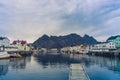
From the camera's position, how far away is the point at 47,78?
42594mm

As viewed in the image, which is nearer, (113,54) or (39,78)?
(39,78)

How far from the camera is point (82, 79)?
119ft

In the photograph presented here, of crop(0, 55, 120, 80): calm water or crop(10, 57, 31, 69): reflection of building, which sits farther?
crop(10, 57, 31, 69): reflection of building

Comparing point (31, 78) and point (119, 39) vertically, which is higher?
point (119, 39)

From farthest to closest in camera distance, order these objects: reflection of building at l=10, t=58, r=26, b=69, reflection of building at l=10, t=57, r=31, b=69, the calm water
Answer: reflection of building at l=10, t=57, r=31, b=69
reflection of building at l=10, t=58, r=26, b=69
the calm water

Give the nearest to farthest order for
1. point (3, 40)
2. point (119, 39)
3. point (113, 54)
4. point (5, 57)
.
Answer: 1. point (5, 57)
2. point (113, 54)
3. point (119, 39)
4. point (3, 40)

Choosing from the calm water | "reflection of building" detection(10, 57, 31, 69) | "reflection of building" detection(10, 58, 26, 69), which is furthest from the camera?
"reflection of building" detection(10, 57, 31, 69)

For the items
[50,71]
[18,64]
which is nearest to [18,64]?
[18,64]

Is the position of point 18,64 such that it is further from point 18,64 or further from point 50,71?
point 50,71

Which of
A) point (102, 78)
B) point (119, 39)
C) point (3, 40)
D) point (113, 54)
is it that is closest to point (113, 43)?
point (119, 39)

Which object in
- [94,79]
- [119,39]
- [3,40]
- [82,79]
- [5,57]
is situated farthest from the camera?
[3,40]

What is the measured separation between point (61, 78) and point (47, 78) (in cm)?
244

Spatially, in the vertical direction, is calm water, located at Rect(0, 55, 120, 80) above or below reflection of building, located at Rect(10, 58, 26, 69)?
below

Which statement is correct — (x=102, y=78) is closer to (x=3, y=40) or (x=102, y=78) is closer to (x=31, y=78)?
(x=31, y=78)
